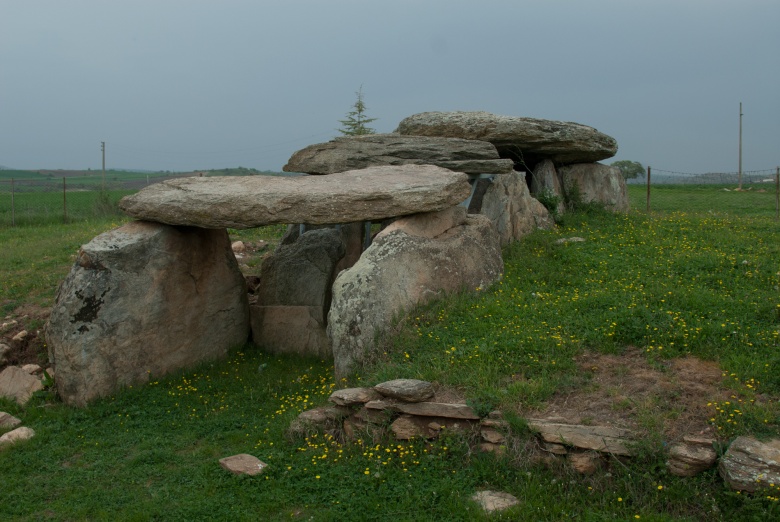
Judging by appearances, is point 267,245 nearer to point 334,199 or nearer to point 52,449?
point 334,199

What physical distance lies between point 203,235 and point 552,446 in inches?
270

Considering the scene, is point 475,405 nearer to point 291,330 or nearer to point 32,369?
point 291,330

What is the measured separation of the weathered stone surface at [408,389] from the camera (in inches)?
292

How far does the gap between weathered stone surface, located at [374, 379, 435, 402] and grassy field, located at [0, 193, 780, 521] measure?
37 centimetres

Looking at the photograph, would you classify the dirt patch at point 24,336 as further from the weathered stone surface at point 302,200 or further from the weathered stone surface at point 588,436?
the weathered stone surface at point 588,436

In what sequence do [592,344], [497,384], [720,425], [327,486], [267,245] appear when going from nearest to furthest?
[720,425], [327,486], [497,384], [592,344], [267,245]

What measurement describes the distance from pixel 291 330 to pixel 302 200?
9.51 feet

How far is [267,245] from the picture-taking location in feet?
54.1

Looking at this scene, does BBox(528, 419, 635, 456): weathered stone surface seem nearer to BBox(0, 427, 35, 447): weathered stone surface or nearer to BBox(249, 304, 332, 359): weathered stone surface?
BBox(249, 304, 332, 359): weathered stone surface

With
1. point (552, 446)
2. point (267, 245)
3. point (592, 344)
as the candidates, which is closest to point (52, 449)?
point (552, 446)

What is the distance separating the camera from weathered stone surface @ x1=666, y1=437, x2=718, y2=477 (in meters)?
6.23

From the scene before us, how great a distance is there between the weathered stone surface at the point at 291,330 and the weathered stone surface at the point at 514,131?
4.34 meters

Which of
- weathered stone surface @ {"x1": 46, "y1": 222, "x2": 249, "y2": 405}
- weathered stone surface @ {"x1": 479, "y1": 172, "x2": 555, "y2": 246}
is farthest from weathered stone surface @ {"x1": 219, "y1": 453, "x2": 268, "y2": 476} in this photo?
weathered stone surface @ {"x1": 479, "y1": 172, "x2": 555, "y2": 246}

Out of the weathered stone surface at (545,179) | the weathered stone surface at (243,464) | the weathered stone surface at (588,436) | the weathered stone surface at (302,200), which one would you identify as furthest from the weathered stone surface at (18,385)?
the weathered stone surface at (545,179)
